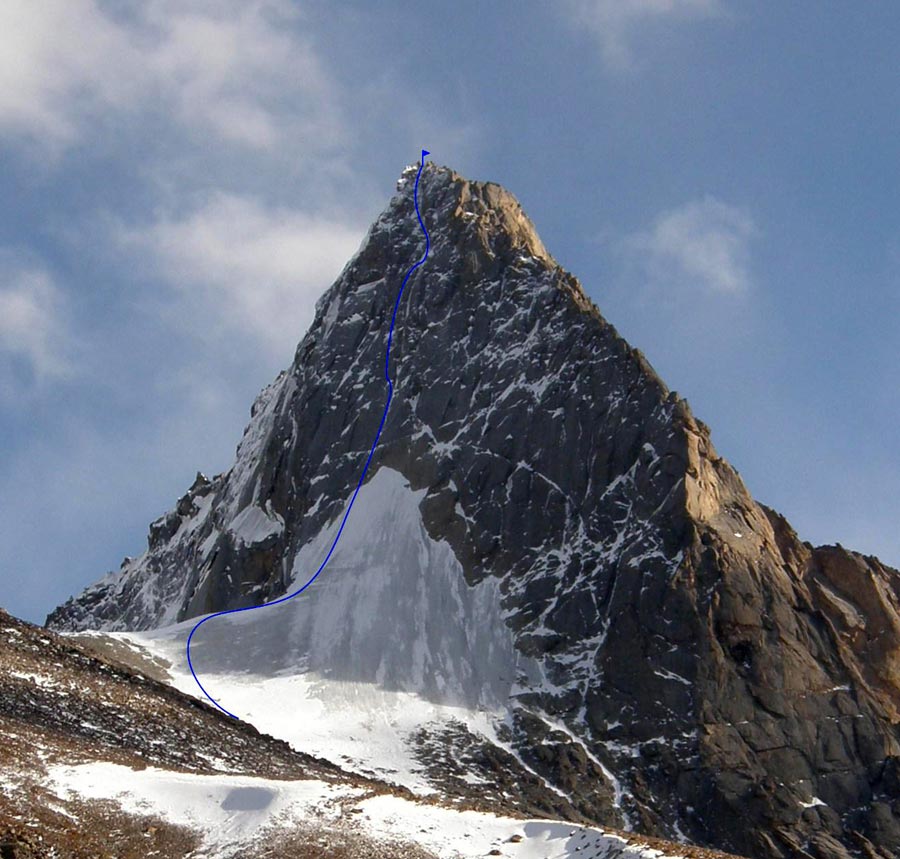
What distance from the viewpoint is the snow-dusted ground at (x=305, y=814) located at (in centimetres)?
5366

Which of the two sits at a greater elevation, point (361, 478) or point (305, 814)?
point (361, 478)

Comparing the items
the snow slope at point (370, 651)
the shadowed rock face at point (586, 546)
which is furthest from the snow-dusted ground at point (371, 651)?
the shadowed rock face at point (586, 546)

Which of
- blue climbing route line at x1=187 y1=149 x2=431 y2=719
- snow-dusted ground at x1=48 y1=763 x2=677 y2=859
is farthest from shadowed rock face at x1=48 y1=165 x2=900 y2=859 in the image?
snow-dusted ground at x1=48 y1=763 x2=677 y2=859

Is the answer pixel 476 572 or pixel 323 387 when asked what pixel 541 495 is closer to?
pixel 476 572

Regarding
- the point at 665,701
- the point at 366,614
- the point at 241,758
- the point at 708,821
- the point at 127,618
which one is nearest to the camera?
the point at 241,758

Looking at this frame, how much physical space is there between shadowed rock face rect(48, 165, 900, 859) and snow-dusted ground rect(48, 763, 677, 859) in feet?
117

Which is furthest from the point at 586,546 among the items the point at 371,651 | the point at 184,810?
the point at 184,810

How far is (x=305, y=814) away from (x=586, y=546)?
5753cm

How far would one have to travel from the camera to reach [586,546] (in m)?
112

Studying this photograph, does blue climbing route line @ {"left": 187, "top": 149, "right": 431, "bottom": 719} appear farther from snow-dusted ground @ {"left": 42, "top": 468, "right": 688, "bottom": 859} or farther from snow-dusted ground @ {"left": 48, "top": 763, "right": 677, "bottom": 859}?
snow-dusted ground @ {"left": 48, "top": 763, "right": 677, "bottom": 859}

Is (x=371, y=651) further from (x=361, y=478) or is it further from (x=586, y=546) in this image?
(x=361, y=478)

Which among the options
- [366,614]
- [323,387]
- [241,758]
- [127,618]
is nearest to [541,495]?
[366,614]

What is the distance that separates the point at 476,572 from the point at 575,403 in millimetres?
15811

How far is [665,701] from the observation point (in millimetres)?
100312
